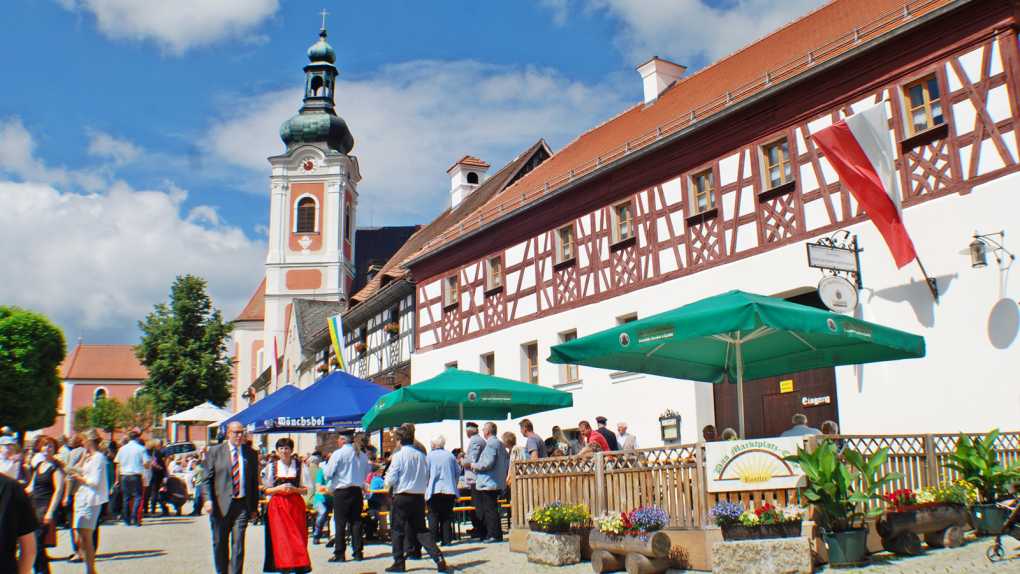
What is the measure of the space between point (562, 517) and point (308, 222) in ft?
177

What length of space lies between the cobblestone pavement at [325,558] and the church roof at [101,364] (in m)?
83.0

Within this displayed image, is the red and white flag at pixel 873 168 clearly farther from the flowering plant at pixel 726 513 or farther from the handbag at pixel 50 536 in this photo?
the handbag at pixel 50 536

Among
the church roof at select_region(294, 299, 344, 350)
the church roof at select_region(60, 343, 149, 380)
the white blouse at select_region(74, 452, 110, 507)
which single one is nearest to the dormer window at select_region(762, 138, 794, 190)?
the white blouse at select_region(74, 452, 110, 507)

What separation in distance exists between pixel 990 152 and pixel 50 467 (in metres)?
13.1

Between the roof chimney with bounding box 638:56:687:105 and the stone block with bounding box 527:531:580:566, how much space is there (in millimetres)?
16896

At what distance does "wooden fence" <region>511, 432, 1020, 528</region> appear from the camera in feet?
30.6

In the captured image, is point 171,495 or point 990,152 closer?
point 990,152

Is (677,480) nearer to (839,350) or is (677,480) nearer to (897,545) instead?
(897,545)

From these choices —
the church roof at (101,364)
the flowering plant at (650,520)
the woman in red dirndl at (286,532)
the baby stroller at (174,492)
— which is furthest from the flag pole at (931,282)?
the church roof at (101,364)

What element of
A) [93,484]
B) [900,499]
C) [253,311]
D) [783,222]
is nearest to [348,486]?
[93,484]

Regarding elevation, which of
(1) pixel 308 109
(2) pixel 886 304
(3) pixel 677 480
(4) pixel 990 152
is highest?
(1) pixel 308 109

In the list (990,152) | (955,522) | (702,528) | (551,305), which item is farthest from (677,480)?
(551,305)

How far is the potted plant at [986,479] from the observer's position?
9727 mm

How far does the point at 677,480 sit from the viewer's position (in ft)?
31.2
